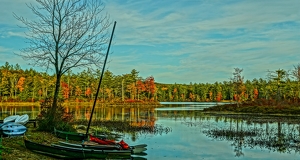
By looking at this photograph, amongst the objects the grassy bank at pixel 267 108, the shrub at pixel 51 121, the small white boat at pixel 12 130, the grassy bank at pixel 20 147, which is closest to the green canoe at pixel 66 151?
the grassy bank at pixel 20 147

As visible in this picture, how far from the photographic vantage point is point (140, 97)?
103875 millimetres

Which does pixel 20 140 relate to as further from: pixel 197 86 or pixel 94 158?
pixel 197 86

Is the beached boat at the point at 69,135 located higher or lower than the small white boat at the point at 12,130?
lower

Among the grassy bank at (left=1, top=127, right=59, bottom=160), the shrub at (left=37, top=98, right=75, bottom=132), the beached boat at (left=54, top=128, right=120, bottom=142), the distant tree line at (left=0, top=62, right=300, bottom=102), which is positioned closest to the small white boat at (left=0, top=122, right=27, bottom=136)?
the grassy bank at (left=1, top=127, right=59, bottom=160)

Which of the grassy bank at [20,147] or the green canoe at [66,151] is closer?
the grassy bank at [20,147]

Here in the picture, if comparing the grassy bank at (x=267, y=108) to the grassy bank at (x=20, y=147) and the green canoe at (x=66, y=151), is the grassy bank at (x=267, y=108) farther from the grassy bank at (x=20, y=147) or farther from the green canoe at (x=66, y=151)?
the green canoe at (x=66, y=151)

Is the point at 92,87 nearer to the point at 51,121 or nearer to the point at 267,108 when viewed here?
the point at 267,108

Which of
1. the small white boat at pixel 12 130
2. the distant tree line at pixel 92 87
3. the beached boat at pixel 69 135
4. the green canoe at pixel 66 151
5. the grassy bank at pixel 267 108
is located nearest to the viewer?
the green canoe at pixel 66 151

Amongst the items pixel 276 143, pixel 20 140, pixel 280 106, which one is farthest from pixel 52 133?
pixel 280 106

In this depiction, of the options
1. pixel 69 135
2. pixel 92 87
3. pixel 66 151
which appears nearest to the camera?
pixel 66 151

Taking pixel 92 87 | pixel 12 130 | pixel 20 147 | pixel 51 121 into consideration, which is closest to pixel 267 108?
pixel 51 121

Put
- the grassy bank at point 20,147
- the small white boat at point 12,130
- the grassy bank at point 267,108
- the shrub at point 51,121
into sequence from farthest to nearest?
the grassy bank at point 267,108, the shrub at point 51,121, the small white boat at point 12,130, the grassy bank at point 20,147

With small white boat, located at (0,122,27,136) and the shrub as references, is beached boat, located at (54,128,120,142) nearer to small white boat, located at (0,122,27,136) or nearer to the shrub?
the shrub

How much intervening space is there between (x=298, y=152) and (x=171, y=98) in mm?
118431
